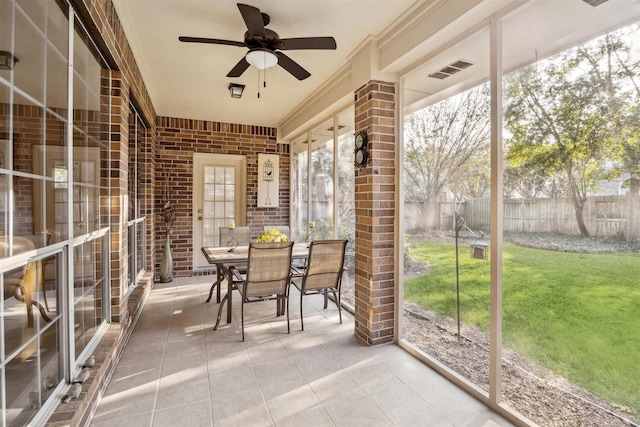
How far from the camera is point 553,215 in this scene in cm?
187

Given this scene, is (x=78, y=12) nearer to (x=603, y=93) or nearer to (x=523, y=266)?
(x=603, y=93)

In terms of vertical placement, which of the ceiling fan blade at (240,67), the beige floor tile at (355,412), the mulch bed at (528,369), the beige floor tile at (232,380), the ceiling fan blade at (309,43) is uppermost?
the ceiling fan blade at (240,67)

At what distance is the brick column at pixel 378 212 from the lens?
296 cm

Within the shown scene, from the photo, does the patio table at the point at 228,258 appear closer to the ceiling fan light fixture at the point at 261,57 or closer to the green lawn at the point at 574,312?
the ceiling fan light fixture at the point at 261,57

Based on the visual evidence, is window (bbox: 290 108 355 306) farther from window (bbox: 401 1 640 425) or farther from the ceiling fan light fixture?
the ceiling fan light fixture

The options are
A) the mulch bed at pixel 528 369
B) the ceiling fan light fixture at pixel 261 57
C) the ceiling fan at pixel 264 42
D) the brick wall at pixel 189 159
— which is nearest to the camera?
the mulch bed at pixel 528 369

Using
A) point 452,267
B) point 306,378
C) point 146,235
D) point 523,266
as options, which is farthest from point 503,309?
point 146,235

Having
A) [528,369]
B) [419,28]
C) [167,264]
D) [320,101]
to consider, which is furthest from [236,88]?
[528,369]

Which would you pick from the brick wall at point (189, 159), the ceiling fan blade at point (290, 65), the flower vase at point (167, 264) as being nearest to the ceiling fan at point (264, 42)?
the ceiling fan blade at point (290, 65)

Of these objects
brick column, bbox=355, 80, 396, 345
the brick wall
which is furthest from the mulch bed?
the brick wall

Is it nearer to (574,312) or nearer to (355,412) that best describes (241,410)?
(355,412)

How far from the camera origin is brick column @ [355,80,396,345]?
296cm

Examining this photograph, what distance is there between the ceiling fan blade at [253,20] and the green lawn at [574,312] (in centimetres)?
218

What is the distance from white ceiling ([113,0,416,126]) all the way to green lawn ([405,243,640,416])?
2.04 meters
